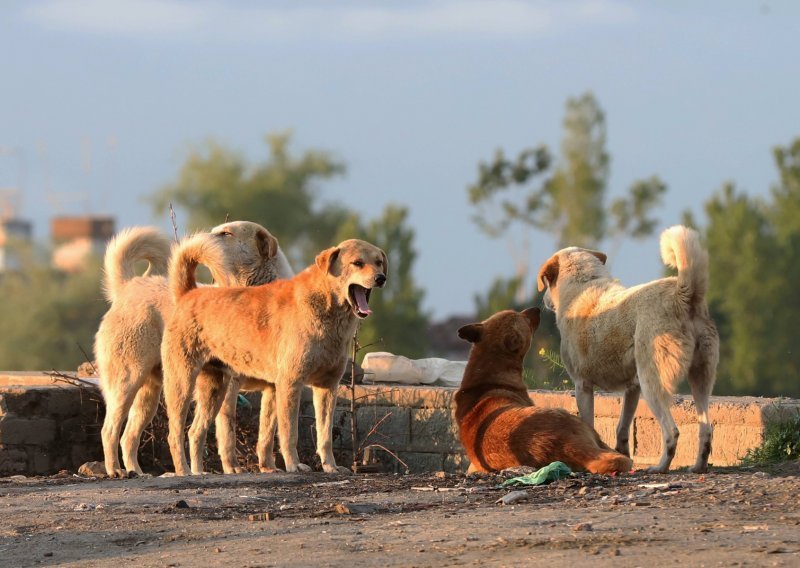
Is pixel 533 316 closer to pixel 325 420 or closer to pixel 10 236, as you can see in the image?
pixel 325 420

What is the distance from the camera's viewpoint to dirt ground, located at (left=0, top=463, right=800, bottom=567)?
21.4ft

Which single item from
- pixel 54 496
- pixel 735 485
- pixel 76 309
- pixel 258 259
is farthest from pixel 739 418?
pixel 76 309

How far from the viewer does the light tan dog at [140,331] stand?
11.4 m

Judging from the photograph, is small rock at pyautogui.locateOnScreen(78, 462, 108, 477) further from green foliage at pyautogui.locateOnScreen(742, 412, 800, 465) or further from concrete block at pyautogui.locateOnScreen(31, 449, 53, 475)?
green foliage at pyautogui.locateOnScreen(742, 412, 800, 465)

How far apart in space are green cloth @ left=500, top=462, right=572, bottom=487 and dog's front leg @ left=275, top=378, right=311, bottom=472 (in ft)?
6.15

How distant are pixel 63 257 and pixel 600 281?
68.7m

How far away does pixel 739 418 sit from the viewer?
11492 millimetres

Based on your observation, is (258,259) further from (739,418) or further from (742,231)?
(742,231)

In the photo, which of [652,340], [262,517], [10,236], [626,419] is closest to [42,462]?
[626,419]

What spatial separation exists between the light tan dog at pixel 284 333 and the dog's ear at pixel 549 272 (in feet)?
5.57

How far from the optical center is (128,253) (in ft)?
39.9

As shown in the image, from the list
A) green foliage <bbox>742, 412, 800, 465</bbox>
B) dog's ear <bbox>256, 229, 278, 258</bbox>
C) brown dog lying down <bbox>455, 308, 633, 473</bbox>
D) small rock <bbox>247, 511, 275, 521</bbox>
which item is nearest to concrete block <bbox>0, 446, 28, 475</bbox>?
dog's ear <bbox>256, 229, 278, 258</bbox>

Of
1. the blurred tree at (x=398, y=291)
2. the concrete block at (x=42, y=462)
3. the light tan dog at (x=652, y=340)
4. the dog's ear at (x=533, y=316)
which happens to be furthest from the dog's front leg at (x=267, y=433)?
the blurred tree at (x=398, y=291)

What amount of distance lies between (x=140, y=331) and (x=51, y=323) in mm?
53228
